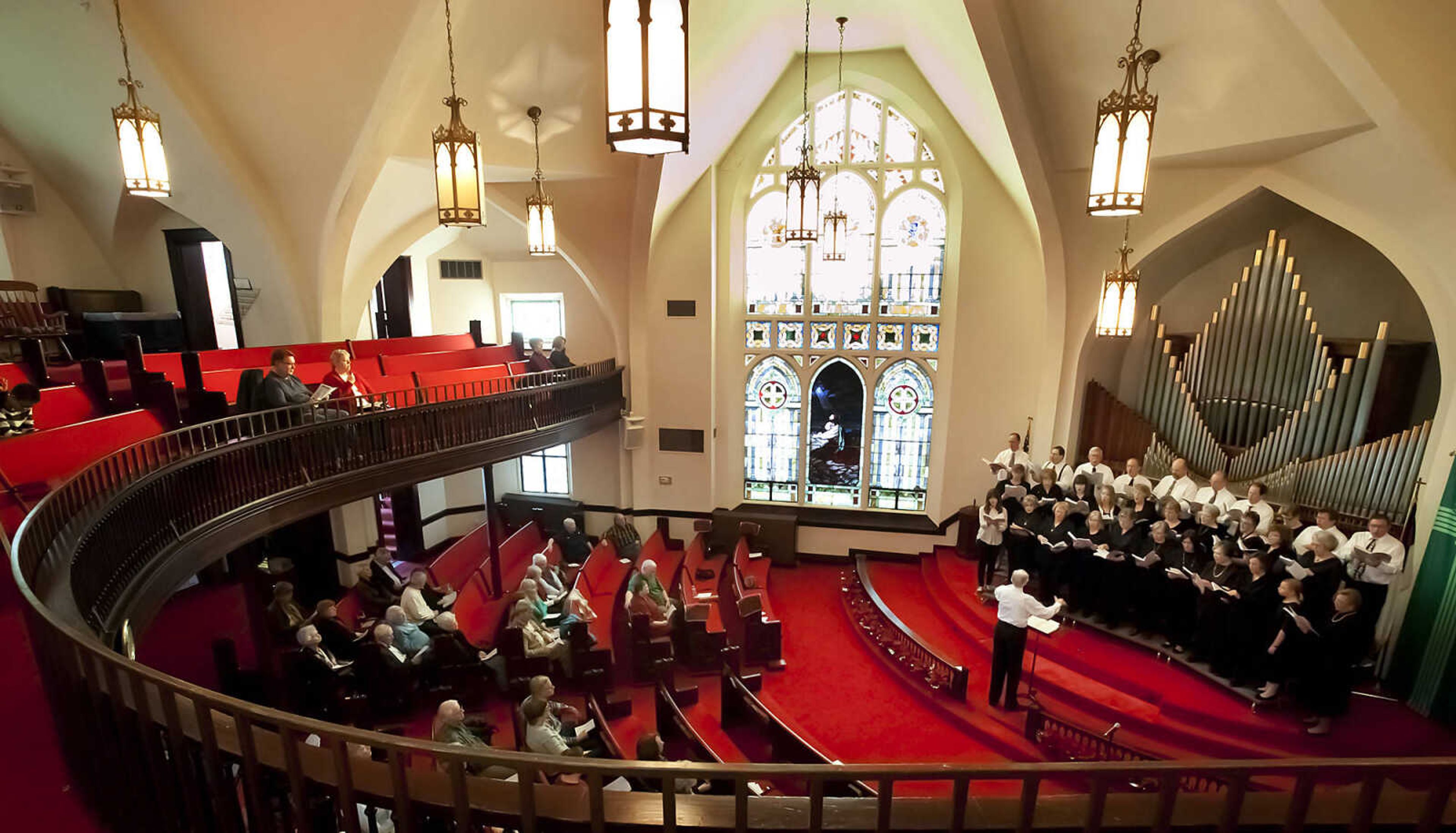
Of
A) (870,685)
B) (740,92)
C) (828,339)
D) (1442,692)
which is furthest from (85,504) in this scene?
(1442,692)

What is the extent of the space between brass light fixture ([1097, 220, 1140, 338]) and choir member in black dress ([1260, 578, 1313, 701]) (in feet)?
9.09

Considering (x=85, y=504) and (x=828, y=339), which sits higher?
(x=828, y=339)

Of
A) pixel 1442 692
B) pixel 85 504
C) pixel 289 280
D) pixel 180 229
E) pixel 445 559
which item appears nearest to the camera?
pixel 85 504

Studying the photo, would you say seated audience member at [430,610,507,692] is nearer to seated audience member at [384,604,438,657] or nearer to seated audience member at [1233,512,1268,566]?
seated audience member at [384,604,438,657]

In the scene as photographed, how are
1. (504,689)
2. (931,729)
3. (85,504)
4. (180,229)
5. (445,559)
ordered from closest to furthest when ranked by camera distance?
1. (85,504)
2. (931,729)
3. (504,689)
4. (445,559)
5. (180,229)

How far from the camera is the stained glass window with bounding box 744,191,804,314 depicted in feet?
35.4

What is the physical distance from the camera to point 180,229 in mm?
10906

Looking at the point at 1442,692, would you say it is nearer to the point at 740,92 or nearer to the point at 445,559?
the point at 740,92

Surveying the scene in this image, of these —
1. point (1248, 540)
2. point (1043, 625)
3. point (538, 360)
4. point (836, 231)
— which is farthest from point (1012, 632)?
point (538, 360)

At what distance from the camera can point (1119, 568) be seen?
7.18 metres

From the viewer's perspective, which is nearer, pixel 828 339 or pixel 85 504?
pixel 85 504

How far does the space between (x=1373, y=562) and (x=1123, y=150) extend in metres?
4.69

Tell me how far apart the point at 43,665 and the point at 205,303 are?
37.7 ft

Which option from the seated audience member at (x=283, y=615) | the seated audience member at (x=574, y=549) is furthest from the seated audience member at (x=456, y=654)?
the seated audience member at (x=574, y=549)
